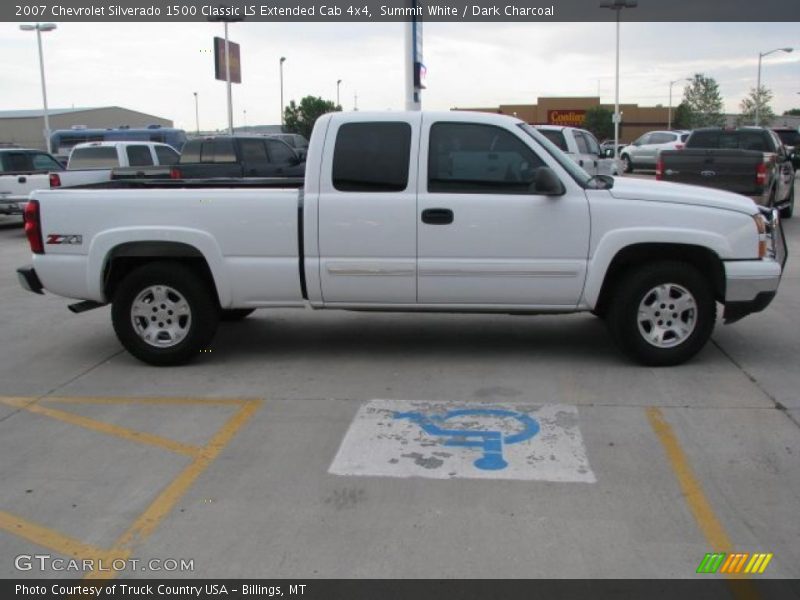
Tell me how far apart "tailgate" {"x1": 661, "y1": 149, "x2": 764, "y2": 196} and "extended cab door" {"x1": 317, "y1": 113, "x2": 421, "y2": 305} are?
938cm

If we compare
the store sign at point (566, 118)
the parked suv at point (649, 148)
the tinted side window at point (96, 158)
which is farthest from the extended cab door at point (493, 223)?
the store sign at point (566, 118)

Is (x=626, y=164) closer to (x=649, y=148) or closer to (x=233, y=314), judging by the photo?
(x=649, y=148)

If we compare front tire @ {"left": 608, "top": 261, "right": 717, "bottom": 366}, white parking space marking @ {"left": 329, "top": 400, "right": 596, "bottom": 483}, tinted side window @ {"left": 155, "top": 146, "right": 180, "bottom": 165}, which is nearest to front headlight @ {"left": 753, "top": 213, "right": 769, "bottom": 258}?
front tire @ {"left": 608, "top": 261, "right": 717, "bottom": 366}

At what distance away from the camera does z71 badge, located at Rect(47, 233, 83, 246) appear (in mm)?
6527

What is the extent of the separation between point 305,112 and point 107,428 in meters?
55.1

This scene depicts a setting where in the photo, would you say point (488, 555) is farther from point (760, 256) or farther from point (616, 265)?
point (760, 256)

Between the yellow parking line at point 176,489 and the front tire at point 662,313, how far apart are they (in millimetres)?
2914

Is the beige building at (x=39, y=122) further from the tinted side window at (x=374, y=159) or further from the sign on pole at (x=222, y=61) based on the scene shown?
the tinted side window at (x=374, y=159)

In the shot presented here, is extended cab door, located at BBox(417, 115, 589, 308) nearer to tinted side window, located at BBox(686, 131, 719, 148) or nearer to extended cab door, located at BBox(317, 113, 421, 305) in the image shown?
extended cab door, located at BBox(317, 113, 421, 305)

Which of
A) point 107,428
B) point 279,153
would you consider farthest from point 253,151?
point 107,428

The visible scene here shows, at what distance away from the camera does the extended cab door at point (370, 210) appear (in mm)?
6312

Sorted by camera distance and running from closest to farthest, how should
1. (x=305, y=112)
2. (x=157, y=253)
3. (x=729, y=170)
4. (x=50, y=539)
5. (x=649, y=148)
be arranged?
(x=50, y=539)
(x=157, y=253)
(x=729, y=170)
(x=649, y=148)
(x=305, y=112)

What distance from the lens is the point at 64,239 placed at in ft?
21.5
